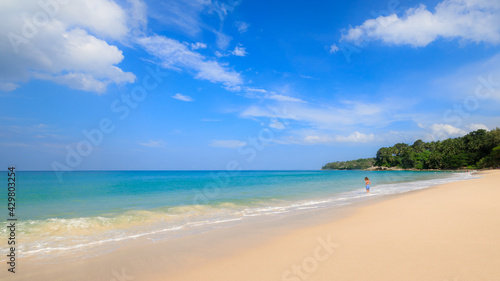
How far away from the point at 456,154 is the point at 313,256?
114 meters

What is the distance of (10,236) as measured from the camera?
7.32 m

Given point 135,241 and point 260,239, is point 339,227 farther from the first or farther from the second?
point 135,241

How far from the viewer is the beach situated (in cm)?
385

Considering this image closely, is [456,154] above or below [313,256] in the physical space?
above

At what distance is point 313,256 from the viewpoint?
4.71 metres

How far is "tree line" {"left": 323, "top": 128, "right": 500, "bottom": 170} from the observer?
69938 millimetres

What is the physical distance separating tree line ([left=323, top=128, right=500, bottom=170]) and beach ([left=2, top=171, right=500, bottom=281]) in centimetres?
8100

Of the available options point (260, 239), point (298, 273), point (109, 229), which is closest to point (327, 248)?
point (298, 273)

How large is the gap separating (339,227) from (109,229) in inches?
312

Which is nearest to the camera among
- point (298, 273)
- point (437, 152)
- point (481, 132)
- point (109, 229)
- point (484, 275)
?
point (484, 275)

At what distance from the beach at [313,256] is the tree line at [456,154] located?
266ft

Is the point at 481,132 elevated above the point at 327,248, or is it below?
above

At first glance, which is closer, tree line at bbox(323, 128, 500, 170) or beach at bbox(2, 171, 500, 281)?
beach at bbox(2, 171, 500, 281)

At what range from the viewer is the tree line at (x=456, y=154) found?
229ft
